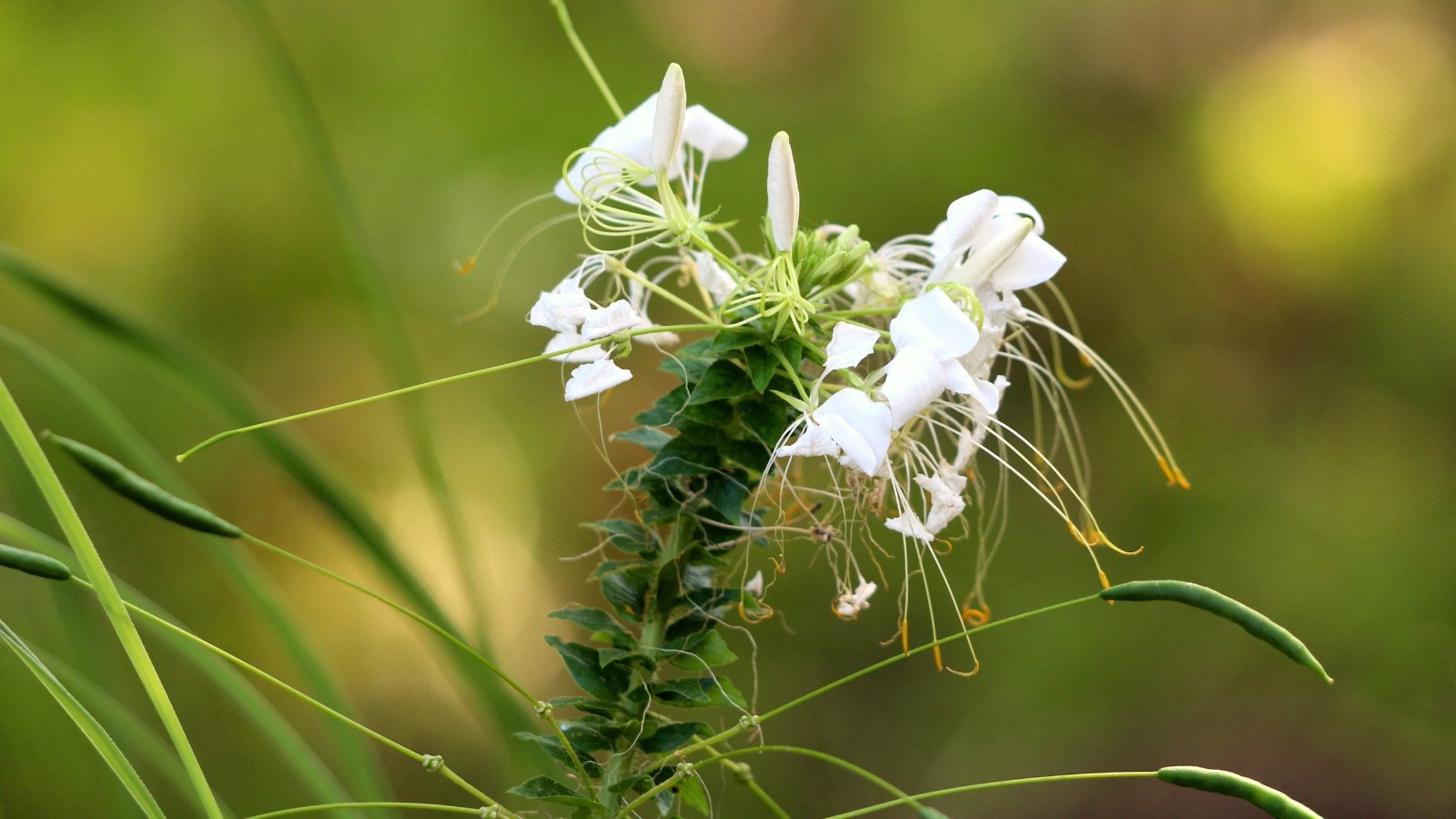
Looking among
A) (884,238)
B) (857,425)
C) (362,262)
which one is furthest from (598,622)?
(884,238)

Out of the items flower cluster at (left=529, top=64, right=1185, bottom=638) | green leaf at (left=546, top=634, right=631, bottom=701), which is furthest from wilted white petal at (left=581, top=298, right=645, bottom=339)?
green leaf at (left=546, top=634, right=631, bottom=701)

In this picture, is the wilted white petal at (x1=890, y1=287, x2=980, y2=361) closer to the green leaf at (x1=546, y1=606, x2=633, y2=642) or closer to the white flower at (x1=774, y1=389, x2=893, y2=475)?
the white flower at (x1=774, y1=389, x2=893, y2=475)

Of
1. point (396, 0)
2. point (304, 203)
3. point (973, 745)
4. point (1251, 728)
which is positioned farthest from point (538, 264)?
point (1251, 728)

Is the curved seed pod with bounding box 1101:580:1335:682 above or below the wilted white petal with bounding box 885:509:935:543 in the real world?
below

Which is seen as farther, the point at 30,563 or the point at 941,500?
the point at 941,500

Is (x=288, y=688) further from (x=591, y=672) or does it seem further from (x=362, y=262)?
(x=362, y=262)

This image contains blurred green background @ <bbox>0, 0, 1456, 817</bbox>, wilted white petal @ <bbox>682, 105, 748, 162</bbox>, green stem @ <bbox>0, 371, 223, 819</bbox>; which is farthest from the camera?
blurred green background @ <bbox>0, 0, 1456, 817</bbox>
